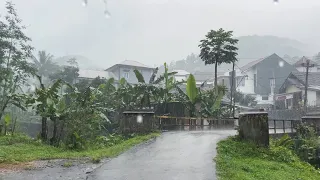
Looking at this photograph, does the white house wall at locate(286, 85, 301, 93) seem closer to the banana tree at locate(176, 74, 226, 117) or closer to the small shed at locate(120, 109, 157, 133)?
the banana tree at locate(176, 74, 226, 117)

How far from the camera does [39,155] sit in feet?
30.7

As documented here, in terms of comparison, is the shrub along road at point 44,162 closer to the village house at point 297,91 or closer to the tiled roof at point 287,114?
the tiled roof at point 287,114

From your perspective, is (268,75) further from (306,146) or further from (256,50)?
(256,50)

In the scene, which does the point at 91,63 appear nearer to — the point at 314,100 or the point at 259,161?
the point at 314,100

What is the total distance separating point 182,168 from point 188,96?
13.0 metres

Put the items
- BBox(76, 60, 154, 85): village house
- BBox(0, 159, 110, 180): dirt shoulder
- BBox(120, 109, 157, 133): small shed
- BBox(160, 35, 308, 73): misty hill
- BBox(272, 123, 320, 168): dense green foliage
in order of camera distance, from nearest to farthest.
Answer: BBox(0, 159, 110, 180): dirt shoulder
BBox(272, 123, 320, 168): dense green foliage
BBox(120, 109, 157, 133): small shed
BBox(76, 60, 154, 85): village house
BBox(160, 35, 308, 73): misty hill

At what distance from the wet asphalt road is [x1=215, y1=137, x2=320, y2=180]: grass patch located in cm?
30

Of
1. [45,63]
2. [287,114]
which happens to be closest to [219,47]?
[287,114]

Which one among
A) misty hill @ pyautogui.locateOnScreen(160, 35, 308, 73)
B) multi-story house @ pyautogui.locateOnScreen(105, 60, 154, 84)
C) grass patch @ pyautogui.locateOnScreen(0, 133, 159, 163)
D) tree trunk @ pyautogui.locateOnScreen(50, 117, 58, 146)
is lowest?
grass patch @ pyautogui.locateOnScreen(0, 133, 159, 163)

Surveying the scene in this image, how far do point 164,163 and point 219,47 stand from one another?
623 inches

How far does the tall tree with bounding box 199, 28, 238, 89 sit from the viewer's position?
22031mm

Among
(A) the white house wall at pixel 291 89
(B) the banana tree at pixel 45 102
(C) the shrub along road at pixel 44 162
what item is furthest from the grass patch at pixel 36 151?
(A) the white house wall at pixel 291 89

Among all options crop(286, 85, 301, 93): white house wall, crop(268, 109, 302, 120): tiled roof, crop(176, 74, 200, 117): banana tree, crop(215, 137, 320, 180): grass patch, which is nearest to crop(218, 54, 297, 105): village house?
crop(286, 85, 301, 93): white house wall

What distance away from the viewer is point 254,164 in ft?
26.5
